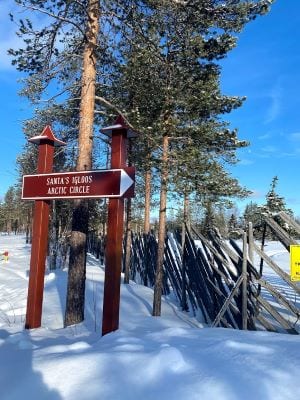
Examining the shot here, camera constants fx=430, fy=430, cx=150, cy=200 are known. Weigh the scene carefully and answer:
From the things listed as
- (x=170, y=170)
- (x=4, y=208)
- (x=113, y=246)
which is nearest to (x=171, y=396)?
(x=113, y=246)

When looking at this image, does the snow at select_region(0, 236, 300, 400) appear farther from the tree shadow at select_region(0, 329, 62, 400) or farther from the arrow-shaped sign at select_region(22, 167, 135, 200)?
the arrow-shaped sign at select_region(22, 167, 135, 200)

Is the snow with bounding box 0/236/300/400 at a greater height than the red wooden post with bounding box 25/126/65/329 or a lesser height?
lesser

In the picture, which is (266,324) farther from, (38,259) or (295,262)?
(38,259)

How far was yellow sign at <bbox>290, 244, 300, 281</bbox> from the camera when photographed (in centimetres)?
627

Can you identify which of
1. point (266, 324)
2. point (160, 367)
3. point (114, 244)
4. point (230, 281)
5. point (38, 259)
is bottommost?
point (266, 324)

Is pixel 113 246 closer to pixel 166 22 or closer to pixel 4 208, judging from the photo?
pixel 166 22

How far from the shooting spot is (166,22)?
9219 millimetres

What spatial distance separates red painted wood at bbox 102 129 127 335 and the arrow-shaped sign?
168mm

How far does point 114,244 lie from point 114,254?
148 mm

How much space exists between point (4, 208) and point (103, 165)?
79831mm

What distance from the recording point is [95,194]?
6.68 m

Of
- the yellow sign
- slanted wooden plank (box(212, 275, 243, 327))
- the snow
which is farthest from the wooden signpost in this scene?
the yellow sign

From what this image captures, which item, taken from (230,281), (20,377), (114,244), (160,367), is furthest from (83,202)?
(160,367)

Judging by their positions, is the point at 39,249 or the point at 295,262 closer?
the point at 295,262
